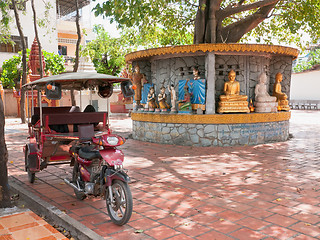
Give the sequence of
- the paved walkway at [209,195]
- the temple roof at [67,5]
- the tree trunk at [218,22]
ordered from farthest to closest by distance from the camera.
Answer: the temple roof at [67,5] → the tree trunk at [218,22] → the paved walkway at [209,195]

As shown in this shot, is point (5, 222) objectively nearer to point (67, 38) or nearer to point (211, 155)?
point (211, 155)

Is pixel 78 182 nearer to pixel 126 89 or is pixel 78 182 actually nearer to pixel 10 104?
pixel 126 89

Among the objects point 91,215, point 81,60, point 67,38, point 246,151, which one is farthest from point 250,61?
point 67,38

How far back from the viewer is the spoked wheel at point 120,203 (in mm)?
4086

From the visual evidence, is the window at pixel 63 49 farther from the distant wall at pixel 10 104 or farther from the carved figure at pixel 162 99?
the carved figure at pixel 162 99

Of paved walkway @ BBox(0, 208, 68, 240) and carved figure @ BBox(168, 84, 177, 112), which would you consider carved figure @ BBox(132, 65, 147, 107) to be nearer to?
carved figure @ BBox(168, 84, 177, 112)

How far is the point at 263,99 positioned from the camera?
10680 mm

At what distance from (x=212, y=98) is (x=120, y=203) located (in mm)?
6649

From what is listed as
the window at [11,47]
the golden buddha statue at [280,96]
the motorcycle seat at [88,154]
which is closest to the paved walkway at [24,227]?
Result: the motorcycle seat at [88,154]

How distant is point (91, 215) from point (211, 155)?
16.1 feet

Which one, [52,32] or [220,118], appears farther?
[52,32]

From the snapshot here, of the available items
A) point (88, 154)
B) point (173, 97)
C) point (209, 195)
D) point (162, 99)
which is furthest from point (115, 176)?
point (162, 99)

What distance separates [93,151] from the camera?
4.86 meters

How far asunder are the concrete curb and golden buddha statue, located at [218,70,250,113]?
6.52 m
